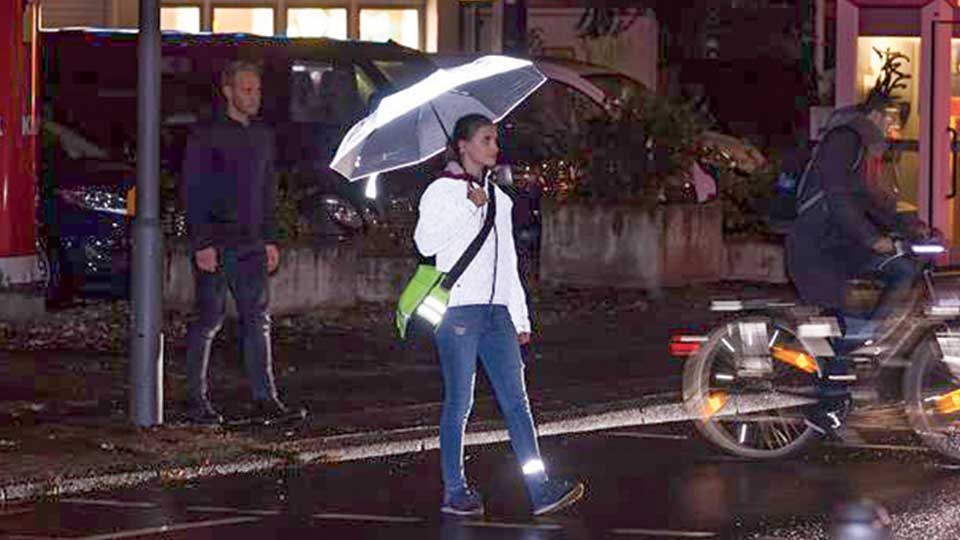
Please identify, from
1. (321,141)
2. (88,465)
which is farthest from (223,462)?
(321,141)

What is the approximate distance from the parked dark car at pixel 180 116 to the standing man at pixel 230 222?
5.11 m

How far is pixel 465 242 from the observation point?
10.8 metres

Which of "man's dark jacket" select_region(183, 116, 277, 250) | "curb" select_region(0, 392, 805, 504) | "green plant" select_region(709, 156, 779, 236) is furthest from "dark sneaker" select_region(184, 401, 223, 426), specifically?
"green plant" select_region(709, 156, 779, 236)

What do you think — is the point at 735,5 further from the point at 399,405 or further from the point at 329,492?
the point at 329,492

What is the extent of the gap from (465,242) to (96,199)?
8556 millimetres

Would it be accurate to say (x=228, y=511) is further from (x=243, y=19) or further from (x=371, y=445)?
(x=243, y=19)

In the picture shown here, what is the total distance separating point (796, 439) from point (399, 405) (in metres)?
2.56

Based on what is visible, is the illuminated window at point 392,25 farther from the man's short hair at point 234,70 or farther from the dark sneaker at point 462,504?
the dark sneaker at point 462,504

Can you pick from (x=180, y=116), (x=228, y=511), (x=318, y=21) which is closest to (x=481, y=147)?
(x=228, y=511)

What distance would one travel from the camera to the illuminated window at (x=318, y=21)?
104 feet

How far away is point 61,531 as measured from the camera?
10.7m

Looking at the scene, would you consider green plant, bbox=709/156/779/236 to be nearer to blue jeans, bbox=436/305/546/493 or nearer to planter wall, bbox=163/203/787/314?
planter wall, bbox=163/203/787/314

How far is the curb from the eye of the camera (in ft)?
38.3

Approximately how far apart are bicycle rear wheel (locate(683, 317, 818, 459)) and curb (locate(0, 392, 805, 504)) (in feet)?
0.19
